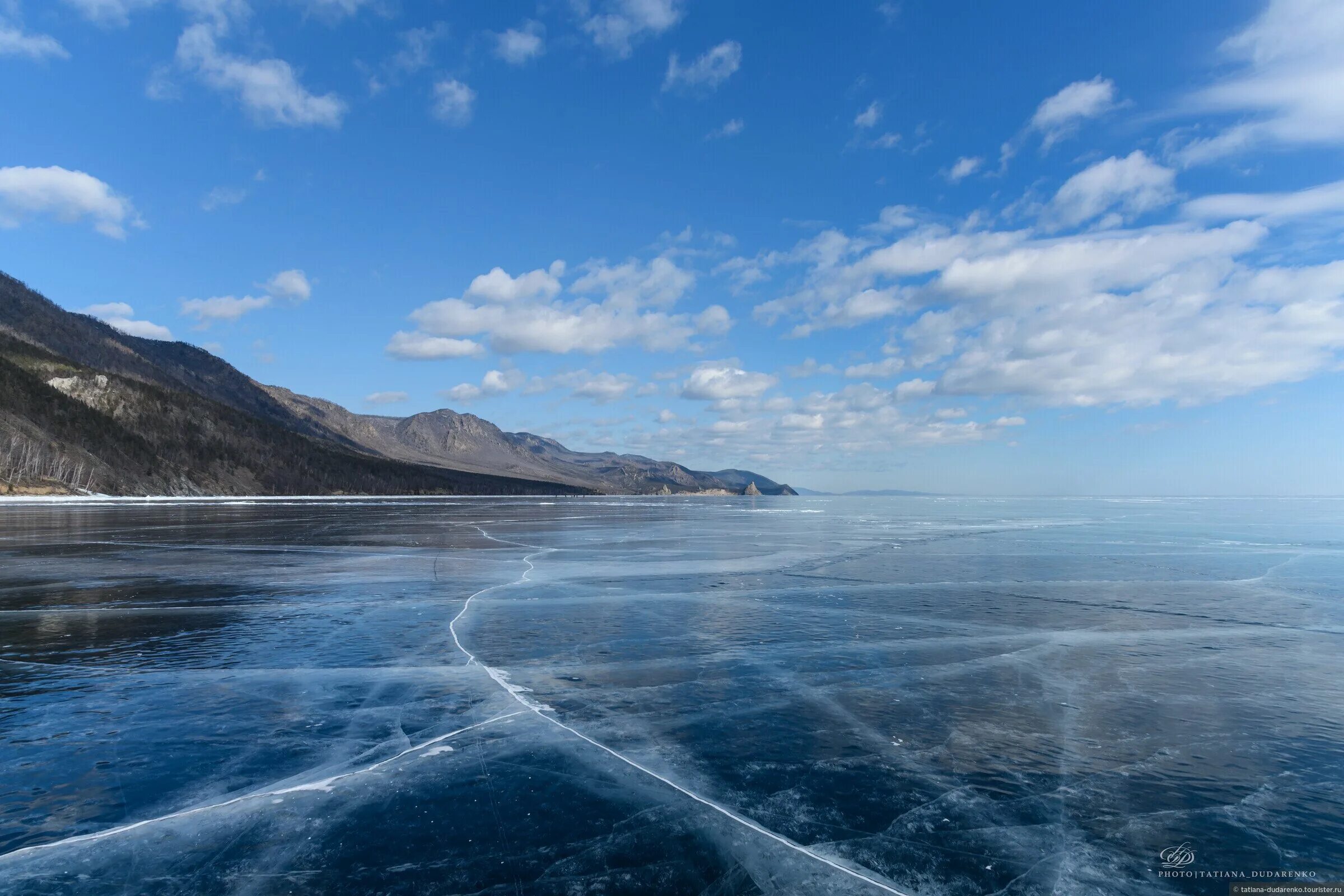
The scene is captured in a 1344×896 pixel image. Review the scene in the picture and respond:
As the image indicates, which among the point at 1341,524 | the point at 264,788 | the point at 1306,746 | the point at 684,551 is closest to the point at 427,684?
the point at 264,788

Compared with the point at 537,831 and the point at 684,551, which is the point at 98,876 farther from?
the point at 684,551

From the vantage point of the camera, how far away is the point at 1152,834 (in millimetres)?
6141

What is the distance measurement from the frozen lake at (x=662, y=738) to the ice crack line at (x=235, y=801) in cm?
3

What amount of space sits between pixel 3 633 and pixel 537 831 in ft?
44.4

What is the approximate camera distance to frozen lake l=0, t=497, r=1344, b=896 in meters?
5.66
